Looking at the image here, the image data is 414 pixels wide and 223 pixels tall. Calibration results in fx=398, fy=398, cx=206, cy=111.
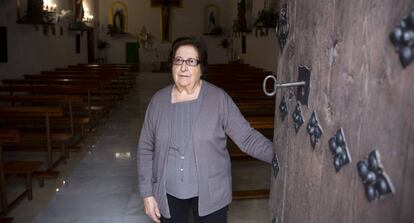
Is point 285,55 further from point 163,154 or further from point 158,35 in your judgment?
point 158,35

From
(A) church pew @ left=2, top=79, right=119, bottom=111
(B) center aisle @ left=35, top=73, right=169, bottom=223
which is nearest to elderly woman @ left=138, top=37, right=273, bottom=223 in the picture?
(B) center aisle @ left=35, top=73, right=169, bottom=223

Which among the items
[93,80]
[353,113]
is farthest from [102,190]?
[93,80]

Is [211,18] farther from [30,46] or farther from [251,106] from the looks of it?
[251,106]

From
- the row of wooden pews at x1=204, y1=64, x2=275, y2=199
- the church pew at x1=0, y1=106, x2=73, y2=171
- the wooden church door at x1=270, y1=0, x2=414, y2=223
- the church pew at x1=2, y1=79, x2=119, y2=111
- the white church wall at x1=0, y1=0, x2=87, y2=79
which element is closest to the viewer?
the wooden church door at x1=270, y1=0, x2=414, y2=223

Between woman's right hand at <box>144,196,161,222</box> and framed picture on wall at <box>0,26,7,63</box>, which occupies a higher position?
framed picture on wall at <box>0,26,7,63</box>

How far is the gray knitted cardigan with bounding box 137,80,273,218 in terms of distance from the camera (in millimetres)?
1809

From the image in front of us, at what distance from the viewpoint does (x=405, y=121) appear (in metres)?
0.71

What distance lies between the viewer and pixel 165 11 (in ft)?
60.0

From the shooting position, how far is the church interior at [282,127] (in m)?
0.76

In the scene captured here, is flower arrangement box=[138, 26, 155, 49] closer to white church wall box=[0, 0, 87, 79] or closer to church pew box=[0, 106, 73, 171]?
white church wall box=[0, 0, 87, 79]

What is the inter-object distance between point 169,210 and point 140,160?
0.28 metres

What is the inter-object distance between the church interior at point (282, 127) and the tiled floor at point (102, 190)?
0.01 meters

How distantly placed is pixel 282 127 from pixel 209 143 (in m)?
0.44

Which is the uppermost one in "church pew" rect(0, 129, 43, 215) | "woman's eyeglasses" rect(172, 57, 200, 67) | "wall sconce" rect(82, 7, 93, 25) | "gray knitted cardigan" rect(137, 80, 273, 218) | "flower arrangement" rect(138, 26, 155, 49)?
"wall sconce" rect(82, 7, 93, 25)
